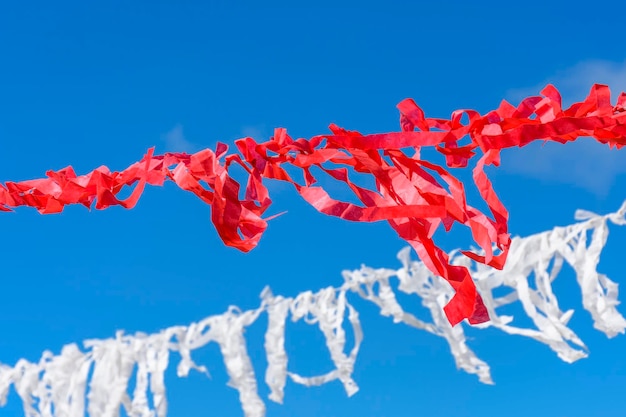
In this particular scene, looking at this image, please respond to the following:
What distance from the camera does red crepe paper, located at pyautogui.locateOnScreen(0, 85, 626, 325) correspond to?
0.86m

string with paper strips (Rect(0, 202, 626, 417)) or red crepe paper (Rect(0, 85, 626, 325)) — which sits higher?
string with paper strips (Rect(0, 202, 626, 417))

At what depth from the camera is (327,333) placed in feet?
10.0

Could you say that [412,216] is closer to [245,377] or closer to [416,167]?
[416,167]

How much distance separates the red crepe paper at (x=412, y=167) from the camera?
2.83 ft

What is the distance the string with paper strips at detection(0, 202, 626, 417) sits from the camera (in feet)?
8.29

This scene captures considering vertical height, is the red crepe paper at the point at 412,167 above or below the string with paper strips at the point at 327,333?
below

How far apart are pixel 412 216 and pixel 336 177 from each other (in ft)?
0.52

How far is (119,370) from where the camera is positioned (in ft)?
10.8

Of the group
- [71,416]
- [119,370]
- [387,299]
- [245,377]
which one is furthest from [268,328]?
[71,416]

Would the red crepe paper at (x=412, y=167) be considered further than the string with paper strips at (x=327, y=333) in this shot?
No

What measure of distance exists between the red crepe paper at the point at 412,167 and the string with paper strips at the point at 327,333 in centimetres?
154

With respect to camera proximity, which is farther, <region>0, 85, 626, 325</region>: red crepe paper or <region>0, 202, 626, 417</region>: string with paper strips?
<region>0, 202, 626, 417</region>: string with paper strips

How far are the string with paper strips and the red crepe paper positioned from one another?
154 cm

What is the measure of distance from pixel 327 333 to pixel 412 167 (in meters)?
2.21
